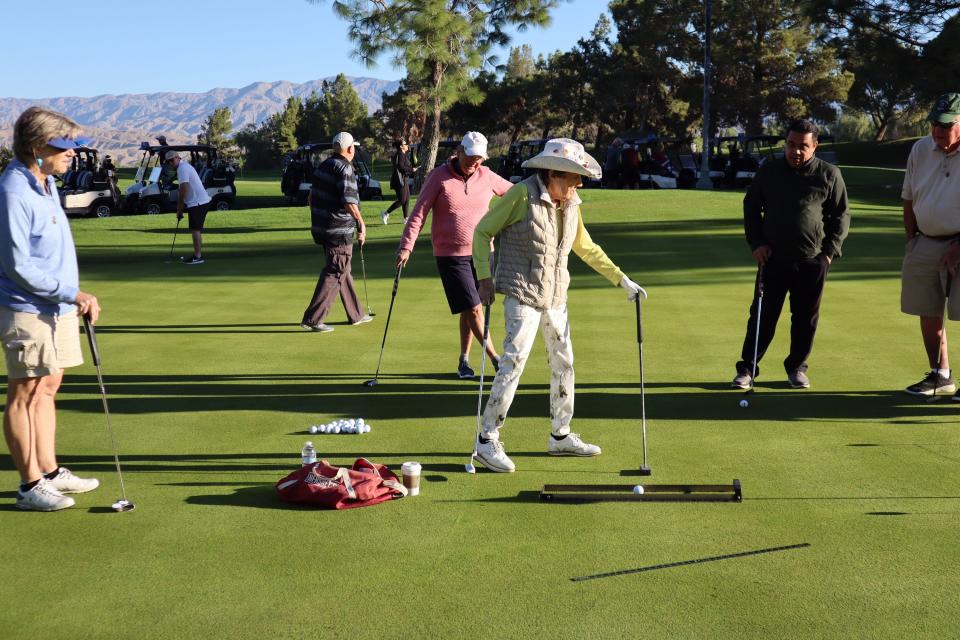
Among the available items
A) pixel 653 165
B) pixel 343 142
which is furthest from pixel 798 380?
pixel 653 165

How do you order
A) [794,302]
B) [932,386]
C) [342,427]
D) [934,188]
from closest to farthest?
[342,427]
[934,188]
[932,386]
[794,302]

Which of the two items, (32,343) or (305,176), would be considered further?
(305,176)

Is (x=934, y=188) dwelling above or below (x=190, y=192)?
above

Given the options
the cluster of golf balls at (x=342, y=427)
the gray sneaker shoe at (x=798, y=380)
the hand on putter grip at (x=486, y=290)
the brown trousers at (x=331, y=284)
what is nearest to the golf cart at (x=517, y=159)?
the brown trousers at (x=331, y=284)

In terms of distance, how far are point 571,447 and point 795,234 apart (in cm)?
299

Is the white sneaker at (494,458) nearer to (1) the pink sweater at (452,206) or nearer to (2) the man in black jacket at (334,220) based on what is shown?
(1) the pink sweater at (452,206)

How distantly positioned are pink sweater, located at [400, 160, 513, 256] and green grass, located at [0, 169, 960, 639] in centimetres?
118

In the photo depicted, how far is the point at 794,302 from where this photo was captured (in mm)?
8430

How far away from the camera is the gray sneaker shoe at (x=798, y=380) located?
8.30m

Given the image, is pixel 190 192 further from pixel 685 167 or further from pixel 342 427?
pixel 685 167

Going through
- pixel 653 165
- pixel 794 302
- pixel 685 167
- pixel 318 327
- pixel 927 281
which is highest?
pixel 927 281

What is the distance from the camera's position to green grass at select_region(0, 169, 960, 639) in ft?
13.5

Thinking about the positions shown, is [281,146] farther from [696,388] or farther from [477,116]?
[696,388]

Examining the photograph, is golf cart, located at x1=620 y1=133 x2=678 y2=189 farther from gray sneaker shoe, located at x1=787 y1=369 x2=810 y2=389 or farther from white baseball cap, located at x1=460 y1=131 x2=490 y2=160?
white baseball cap, located at x1=460 y1=131 x2=490 y2=160
